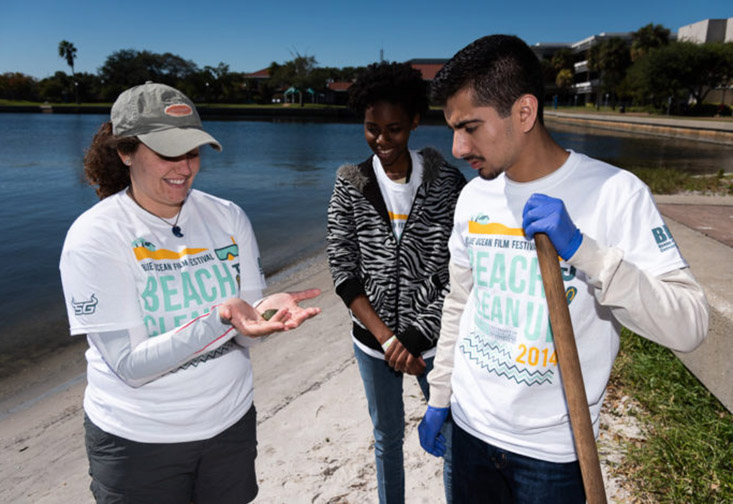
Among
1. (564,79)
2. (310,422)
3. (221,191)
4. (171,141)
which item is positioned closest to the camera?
(171,141)

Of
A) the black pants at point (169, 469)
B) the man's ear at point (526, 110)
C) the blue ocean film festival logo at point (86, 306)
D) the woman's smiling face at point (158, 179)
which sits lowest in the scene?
the black pants at point (169, 469)

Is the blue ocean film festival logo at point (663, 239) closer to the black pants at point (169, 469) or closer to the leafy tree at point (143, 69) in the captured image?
the black pants at point (169, 469)

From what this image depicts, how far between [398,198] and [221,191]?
18.9 m

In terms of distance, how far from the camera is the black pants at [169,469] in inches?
71.9

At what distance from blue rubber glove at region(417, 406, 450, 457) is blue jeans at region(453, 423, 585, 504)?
12 centimetres

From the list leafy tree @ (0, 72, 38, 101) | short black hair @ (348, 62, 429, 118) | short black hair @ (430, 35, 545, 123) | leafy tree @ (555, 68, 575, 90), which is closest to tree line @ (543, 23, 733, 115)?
leafy tree @ (555, 68, 575, 90)

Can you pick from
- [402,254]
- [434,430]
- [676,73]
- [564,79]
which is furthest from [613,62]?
[434,430]

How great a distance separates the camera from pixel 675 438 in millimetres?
3029

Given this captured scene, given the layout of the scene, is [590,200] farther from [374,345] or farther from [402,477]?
[402,477]

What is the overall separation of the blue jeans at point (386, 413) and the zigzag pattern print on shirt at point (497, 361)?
72 centimetres

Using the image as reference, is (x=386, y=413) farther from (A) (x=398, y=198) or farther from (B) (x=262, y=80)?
(B) (x=262, y=80)

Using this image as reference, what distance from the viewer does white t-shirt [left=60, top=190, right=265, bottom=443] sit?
1.71 metres

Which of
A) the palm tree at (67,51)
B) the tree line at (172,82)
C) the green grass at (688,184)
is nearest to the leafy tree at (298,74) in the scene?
the tree line at (172,82)

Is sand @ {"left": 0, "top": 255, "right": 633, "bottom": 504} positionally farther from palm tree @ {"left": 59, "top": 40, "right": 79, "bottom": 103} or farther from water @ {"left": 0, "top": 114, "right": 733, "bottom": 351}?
palm tree @ {"left": 59, "top": 40, "right": 79, "bottom": 103}
